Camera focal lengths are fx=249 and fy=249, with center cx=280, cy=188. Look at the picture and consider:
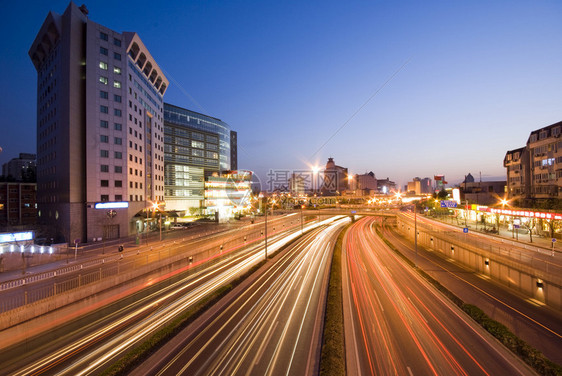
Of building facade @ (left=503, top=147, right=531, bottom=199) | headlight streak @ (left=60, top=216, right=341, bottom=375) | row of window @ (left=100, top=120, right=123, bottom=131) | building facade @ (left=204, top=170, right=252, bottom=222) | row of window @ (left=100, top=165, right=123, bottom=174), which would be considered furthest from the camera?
building facade @ (left=204, top=170, right=252, bottom=222)

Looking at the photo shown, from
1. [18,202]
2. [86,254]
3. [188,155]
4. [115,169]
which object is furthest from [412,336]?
[18,202]

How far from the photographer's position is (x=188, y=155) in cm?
9556

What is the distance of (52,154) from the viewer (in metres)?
50.8

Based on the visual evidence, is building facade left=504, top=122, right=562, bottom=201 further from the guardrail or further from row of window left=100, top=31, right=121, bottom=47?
row of window left=100, top=31, right=121, bottom=47

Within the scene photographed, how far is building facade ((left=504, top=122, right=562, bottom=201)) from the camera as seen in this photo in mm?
47312

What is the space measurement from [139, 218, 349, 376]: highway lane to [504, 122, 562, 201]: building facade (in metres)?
54.5

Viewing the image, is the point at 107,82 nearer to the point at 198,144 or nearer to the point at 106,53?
the point at 106,53

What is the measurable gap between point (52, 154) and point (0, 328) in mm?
48456

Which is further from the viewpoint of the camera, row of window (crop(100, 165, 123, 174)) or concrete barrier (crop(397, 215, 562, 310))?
row of window (crop(100, 165, 123, 174))

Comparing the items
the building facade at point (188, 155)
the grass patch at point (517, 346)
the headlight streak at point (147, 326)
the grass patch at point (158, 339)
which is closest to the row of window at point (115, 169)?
the headlight streak at point (147, 326)

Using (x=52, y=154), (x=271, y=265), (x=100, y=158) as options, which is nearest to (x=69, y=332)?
(x=271, y=265)

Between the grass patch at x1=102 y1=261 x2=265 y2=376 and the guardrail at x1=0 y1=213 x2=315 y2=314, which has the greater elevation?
the guardrail at x1=0 y1=213 x2=315 y2=314

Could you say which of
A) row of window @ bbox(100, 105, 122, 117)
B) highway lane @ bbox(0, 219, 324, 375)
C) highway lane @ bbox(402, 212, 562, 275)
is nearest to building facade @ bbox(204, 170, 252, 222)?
row of window @ bbox(100, 105, 122, 117)

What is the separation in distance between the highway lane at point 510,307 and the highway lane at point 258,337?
1255 cm
